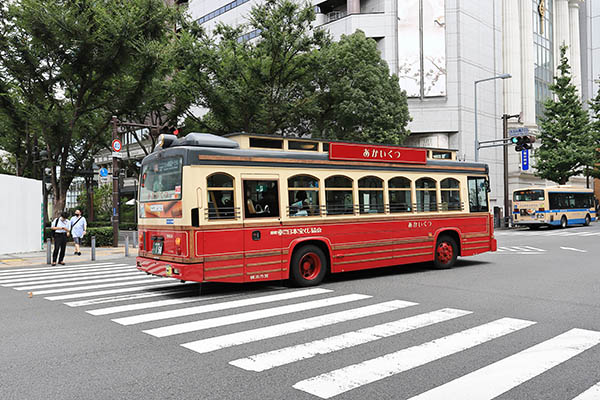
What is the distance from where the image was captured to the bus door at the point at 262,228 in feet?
31.3

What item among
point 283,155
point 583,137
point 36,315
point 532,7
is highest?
point 532,7

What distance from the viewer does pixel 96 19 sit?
2345 centimetres

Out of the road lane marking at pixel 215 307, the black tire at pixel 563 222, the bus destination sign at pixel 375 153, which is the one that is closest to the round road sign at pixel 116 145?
the bus destination sign at pixel 375 153

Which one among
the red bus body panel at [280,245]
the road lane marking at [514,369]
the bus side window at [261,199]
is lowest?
the road lane marking at [514,369]

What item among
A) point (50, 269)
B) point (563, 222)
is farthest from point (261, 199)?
point (563, 222)

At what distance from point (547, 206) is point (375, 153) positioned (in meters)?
25.7

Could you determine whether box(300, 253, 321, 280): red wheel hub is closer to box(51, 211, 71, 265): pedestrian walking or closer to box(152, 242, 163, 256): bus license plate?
box(152, 242, 163, 256): bus license plate

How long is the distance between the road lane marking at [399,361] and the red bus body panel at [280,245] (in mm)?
4341

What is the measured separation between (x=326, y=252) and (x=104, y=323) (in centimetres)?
507

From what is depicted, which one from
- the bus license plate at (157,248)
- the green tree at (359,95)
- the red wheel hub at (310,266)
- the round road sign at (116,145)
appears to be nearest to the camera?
the bus license plate at (157,248)

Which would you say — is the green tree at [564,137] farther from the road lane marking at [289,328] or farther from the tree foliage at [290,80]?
the road lane marking at [289,328]

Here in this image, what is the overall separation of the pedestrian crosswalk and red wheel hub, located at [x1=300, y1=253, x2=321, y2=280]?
0.56 metres

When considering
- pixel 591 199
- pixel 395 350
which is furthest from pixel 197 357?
pixel 591 199

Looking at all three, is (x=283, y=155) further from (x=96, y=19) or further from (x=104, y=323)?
(x=96, y=19)
